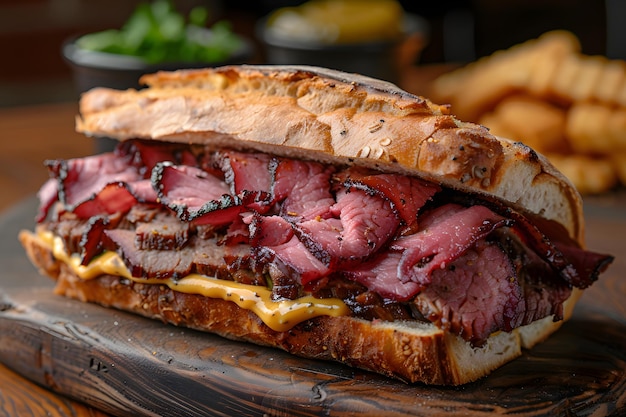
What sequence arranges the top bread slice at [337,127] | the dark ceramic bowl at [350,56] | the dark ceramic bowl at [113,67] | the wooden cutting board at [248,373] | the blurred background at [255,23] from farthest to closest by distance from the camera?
the blurred background at [255,23]
the dark ceramic bowl at [350,56]
the dark ceramic bowl at [113,67]
the top bread slice at [337,127]
the wooden cutting board at [248,373]

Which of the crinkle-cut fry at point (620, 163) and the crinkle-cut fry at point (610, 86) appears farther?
the crinkle-cut fry at point (620, 163)

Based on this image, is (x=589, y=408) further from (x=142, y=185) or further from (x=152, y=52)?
(x=152, y=52)

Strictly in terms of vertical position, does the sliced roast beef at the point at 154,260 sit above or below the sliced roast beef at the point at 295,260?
below

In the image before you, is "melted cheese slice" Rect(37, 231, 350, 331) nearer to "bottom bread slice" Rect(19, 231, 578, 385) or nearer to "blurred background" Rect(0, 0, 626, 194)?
"bottom bread slice" Rect(19, 231, 578, 385)

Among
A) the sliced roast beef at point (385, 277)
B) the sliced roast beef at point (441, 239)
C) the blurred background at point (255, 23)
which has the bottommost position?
A: the blurred background at point (255, 23)

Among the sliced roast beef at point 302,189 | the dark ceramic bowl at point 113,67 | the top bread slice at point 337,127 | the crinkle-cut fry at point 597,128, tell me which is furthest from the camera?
the dark ceramic bowl at point 113,67

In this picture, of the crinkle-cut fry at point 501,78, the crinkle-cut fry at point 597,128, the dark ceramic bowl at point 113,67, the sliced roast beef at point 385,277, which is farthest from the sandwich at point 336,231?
the crinkle-cut fry at point 501,78

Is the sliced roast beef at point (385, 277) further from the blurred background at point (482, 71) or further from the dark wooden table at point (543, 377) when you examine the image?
the blurred background at point (482, 71)
